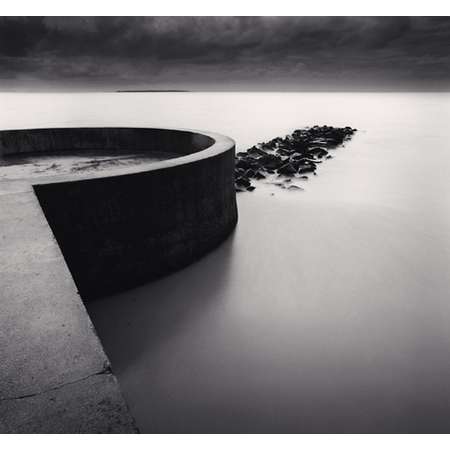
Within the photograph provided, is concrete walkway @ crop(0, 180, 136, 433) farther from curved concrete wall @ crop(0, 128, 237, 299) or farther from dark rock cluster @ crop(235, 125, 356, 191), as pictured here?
dark rock cluster @ crop(235, 125, 356, 191)

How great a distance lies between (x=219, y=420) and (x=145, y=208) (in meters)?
2.36

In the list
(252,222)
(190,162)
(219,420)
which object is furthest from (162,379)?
(252,222)

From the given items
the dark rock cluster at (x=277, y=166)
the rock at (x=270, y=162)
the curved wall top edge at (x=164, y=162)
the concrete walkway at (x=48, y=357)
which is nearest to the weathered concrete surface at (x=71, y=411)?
the concrete walkway at (x=48, y=357)

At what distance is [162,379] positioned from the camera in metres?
3.25

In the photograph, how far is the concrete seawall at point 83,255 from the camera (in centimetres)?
146

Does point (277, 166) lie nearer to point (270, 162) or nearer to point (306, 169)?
point (270, 162)

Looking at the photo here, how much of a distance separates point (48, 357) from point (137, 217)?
8.31ft

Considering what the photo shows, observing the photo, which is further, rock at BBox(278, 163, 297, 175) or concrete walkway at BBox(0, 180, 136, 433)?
rock at BBox(278, 163, 297, 175)

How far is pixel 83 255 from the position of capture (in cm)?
379

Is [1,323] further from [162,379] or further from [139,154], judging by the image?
[139,154]

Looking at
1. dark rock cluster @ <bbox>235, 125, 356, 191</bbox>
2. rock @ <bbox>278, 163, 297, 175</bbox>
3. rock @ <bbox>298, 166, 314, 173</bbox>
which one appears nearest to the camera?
dark rock cluster @ <bbox>235, 125, 356, 191</bbox>

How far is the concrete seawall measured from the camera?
4.79ft

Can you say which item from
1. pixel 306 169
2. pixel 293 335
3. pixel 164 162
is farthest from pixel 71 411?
pixel 306 169

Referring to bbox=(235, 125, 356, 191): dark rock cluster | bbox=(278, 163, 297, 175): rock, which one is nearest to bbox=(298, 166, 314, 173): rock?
bbox=(235, 125, 356, 191): dark rock cluster
